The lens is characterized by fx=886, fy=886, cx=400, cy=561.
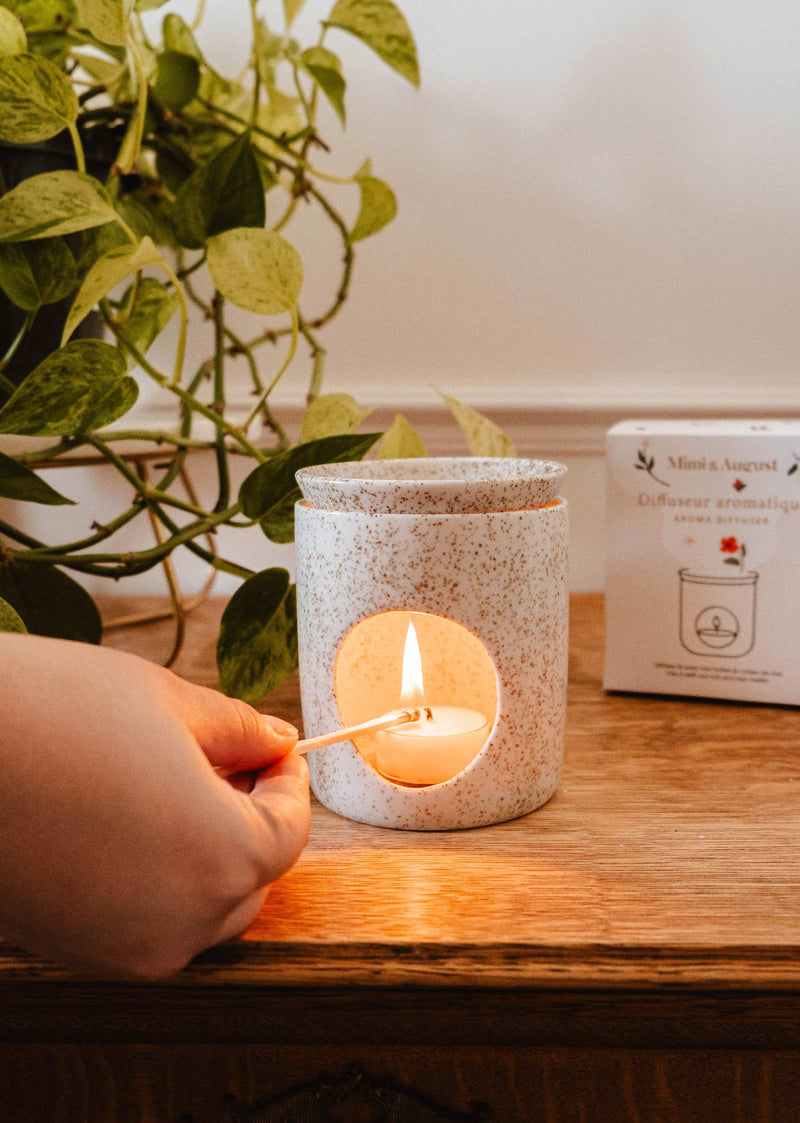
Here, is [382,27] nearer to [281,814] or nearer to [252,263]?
[252,263]

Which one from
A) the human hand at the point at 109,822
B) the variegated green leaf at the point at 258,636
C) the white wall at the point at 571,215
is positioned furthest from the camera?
the white wall at the point at 571,215

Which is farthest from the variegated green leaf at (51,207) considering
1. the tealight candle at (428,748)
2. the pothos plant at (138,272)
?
the tealight candle at (428,748)

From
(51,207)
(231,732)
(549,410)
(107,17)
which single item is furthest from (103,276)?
(549,410)

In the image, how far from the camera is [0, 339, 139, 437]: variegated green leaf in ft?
1.48

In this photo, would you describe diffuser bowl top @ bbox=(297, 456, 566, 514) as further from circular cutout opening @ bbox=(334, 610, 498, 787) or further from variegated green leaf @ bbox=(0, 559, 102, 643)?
variegated green leaf @ bbox=(0, 559, 102, 643)

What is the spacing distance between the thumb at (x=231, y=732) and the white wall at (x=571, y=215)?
598 mm

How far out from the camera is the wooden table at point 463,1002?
356 millimetres

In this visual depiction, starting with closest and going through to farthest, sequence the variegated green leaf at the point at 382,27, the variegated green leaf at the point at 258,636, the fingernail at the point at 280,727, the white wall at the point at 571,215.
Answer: the fingernail at the point at 280,727 < the variegated green leaf at the point at 258,636 < the variegated green leaf at the point at 382,27 < the white wall at the point at 571,215

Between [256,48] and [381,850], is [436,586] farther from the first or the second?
[256,48]

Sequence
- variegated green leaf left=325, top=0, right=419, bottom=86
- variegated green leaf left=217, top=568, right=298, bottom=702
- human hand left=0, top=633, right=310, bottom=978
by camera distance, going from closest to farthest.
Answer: human hand left=0, top=633, right=310, bottom=978 < variegated green leaf left=217, top=568, right=298, bottom=702 < variegated green leaf left=325, top=0, right=419, bottom=86

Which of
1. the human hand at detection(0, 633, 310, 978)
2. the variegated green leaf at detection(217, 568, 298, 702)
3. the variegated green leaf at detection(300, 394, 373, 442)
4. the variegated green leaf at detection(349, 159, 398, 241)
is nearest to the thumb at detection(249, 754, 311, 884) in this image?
the human hand at detection(0, 633, 310, 978)

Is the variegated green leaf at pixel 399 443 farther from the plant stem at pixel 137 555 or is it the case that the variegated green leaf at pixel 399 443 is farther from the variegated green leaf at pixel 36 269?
the variegated green leaf at pixel 36 269

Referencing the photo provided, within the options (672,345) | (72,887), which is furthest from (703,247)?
(72,887)

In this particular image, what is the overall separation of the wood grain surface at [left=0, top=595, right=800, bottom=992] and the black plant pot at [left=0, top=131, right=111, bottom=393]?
0.38 meters
